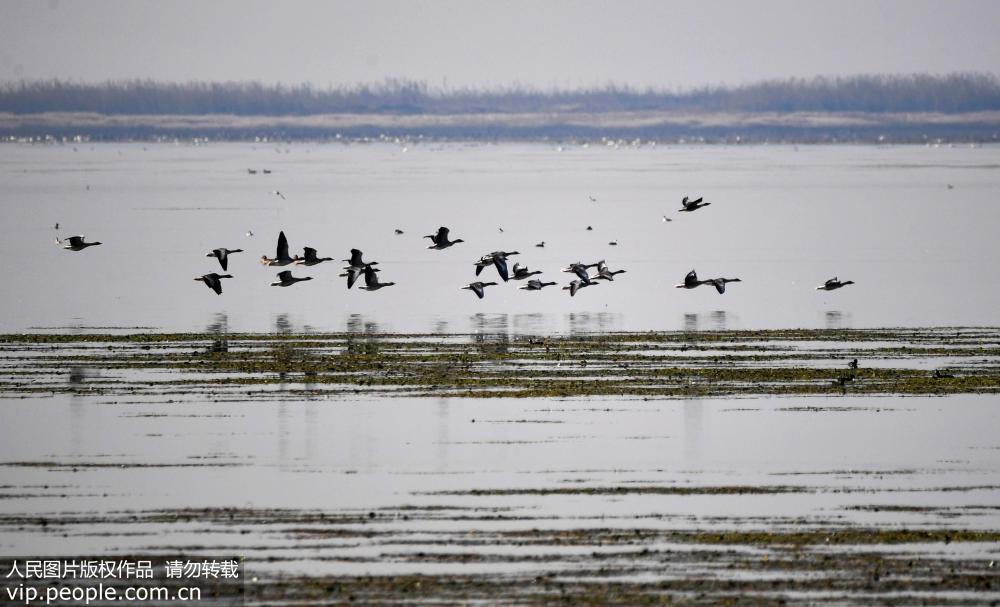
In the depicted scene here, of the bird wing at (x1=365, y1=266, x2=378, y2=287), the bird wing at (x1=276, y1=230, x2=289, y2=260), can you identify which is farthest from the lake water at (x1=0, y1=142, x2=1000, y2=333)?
the bird wing at (x1=276, y1=230, x2=289, y2=260)

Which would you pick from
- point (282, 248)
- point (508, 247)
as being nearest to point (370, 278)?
point (282, 248)

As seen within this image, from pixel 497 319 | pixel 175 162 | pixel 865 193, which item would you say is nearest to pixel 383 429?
pixel 497 319

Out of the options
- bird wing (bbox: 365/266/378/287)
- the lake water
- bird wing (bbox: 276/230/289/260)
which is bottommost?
the lake water

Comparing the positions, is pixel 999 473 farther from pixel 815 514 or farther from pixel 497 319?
pixel 497 319

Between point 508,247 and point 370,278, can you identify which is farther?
point 508,247

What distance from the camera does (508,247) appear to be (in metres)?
50.8

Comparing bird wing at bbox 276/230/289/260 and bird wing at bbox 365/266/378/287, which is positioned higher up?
bird wing at bbox 276/230/289/260

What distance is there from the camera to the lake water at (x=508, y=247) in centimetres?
3256

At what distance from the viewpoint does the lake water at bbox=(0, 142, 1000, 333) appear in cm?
3256

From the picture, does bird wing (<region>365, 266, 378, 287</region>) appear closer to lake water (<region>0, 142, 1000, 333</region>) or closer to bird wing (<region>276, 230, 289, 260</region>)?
lake water (<region>0, 142, 1000, 333</region>)

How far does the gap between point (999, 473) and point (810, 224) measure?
43.1 m

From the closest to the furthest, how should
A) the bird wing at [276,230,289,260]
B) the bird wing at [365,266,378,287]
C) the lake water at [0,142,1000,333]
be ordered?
the bird wing at [276,230,289,260]
the lake water at [0,142,1000,333]
the bird wing at [365,266,378,287]

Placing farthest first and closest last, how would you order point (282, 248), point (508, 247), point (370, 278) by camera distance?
1. point (508, 247)
2. point (370, 278)
3. point (282, 248)

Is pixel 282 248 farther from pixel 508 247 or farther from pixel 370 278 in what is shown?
pixel 508 247
